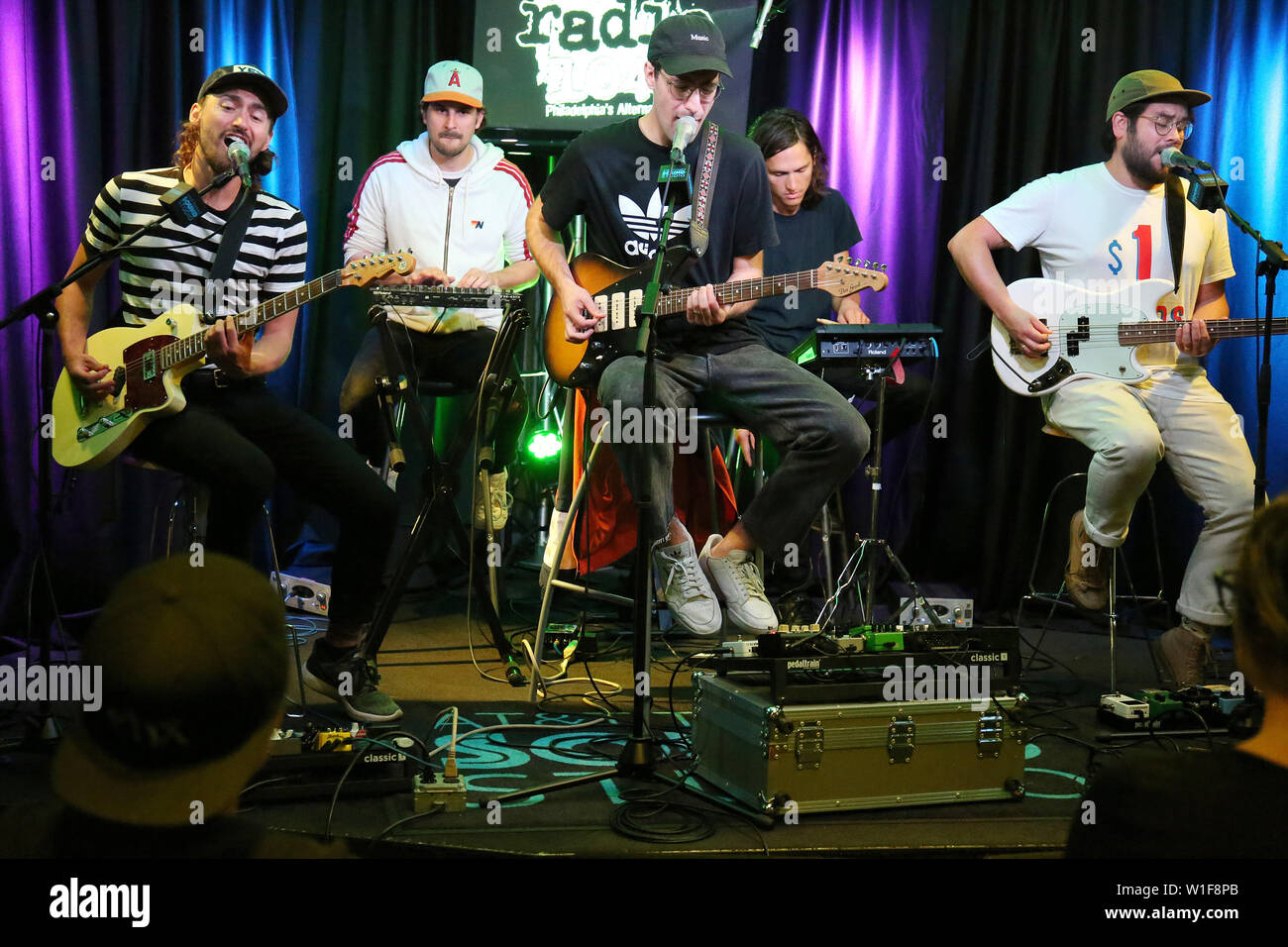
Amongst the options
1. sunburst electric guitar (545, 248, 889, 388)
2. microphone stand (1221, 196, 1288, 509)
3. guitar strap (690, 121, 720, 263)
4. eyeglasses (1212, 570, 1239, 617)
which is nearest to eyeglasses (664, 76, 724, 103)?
guitar strap (690, 121, 720, 263)

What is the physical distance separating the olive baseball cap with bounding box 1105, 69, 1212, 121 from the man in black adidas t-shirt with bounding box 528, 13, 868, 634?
172 cm

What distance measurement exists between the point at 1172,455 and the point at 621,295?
2221 mm

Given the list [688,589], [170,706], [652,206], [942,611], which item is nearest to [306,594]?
[688,589]

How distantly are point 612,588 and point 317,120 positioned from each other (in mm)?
2830

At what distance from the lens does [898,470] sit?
5.67 metres

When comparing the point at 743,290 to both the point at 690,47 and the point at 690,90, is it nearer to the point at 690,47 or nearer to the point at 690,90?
the point at 690,90

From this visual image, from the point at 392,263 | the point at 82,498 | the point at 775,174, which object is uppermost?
the point at 775,174

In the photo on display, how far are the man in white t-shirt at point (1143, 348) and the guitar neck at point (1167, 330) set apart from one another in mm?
52

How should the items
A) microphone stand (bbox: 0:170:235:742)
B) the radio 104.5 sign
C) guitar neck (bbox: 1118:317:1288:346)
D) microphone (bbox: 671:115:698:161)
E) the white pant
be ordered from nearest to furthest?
microphone (bbox: 671:115:698:161), microphone stand (bbox: 0:170:235:742), the white pant, guitar neck (bbox: 1118:317:1288:346), the radio 104.5 sign

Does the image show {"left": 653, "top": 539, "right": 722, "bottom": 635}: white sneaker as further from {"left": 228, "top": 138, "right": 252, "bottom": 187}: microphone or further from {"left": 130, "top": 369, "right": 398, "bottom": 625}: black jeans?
{"left": 228, "top": 138, "right": 252, "bottom": 187}: microphone

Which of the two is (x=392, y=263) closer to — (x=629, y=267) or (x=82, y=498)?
(x=629, y=267)

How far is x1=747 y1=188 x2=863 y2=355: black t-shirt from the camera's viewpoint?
490cm

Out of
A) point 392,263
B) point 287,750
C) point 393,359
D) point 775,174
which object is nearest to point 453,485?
point 393,359

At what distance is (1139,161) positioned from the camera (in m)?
4.43
